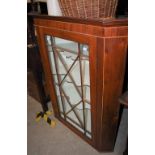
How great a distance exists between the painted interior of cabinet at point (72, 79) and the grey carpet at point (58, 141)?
0.36 ft

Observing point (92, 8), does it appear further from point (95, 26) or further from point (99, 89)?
point (99, 89)

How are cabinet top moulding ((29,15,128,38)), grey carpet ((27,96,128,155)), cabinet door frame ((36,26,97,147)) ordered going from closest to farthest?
cabinet top moulding ((29,15,128,38))
cabinet door frame ((36,26,97,147))
grey carpet ((27,96,128,155))

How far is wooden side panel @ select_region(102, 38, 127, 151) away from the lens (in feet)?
3.52

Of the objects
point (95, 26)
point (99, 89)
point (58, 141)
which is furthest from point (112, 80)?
point (58, 141)

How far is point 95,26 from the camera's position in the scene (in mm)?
1039

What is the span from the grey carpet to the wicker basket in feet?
3.65

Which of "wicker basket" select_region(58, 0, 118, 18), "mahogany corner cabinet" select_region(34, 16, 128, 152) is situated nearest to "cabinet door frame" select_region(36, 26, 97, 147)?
"mahogany corner cabinet" select_region(34, 16, 128, 152)

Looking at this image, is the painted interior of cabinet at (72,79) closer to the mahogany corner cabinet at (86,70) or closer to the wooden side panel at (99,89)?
the mahogany corner cabinet at (86,70)

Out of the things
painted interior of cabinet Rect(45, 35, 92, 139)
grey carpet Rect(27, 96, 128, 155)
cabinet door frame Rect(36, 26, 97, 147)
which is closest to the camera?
cabinet door frame Rect(36, 26, 97, 147)

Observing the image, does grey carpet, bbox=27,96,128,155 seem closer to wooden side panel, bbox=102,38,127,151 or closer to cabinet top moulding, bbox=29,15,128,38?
wooden side panel, bbox=102,38,127,151

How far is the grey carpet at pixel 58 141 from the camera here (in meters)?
1.60

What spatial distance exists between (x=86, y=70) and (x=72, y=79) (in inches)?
10.1

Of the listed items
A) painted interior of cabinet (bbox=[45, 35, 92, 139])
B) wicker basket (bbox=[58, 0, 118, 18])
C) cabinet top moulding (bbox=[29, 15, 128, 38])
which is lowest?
painted interior of cabinet (bbox=[45, 35, 92, 139])

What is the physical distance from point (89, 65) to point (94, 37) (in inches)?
8.3
